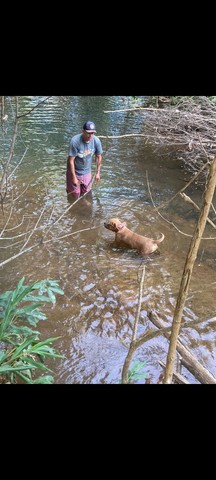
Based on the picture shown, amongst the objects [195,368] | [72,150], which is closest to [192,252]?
[195,368]

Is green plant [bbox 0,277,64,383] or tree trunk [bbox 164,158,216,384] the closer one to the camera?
tree trunk [bbox 164,158,216,384]

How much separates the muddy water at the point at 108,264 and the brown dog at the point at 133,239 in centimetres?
17

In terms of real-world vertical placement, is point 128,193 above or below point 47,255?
above

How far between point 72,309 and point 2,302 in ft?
4.48

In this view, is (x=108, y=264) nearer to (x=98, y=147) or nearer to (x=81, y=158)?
(x=81, y=158)

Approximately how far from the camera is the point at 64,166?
34.1 ft

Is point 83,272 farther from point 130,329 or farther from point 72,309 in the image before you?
point 130,329

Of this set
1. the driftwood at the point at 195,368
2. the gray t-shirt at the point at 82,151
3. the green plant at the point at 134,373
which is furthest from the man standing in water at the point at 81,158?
the green plant at the point at 134,373

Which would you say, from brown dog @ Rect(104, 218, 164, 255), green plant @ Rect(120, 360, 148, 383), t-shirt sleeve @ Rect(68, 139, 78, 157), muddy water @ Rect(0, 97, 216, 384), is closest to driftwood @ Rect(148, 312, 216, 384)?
green plant @ Rect(120, 360, 148, 383)

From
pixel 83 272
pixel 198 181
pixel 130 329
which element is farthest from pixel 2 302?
pixel 198 181

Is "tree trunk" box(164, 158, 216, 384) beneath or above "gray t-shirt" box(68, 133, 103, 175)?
beneath

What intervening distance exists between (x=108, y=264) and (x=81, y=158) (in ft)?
8.45

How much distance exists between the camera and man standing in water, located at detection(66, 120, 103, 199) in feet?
25.3

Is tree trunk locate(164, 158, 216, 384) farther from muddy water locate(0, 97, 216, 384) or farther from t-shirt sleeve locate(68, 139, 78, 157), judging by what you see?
t-shirt sleeve locate(68, 139, 78, 157)
